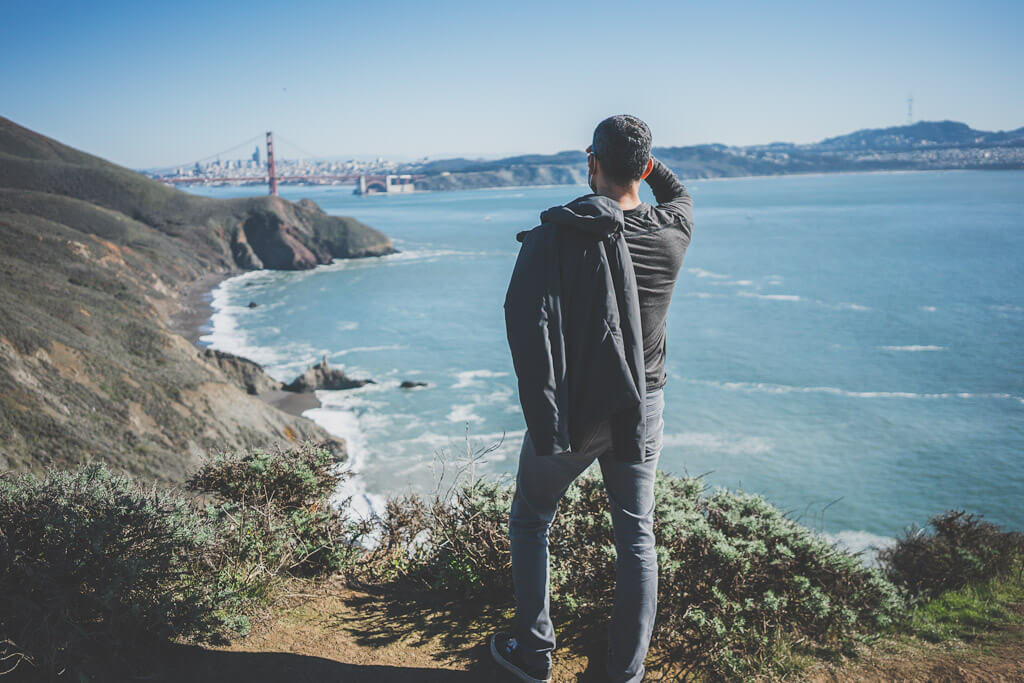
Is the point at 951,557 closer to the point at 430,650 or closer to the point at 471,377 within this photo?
the point at 430,650

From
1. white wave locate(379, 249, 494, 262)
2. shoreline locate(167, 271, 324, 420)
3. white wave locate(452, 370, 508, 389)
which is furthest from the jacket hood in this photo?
white wave locate(379, 249, 494, 262)

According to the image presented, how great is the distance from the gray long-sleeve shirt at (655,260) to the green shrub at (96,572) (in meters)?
2.08

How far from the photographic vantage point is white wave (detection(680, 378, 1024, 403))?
27500mm

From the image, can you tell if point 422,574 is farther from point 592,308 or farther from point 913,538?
point 913,538

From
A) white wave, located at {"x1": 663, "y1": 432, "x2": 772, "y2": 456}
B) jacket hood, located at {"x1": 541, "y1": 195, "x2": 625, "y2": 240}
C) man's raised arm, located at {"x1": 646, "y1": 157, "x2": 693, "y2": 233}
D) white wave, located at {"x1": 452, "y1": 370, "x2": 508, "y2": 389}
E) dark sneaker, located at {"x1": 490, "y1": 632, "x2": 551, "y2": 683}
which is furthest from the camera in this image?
white wave, located at {"x1": 452, "y1": 370, "x2": 508, "y2": 389}

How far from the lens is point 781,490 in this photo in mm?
19250

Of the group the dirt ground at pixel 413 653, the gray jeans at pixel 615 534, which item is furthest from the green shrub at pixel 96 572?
the gray jeans at pixel 615 534

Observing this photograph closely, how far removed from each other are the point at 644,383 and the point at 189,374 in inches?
659

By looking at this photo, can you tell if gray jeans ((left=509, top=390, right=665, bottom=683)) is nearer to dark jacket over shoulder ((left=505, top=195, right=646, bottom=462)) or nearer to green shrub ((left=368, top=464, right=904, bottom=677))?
dark jacket over shoulder ((left=505, top=195, right=646, bottom=462))

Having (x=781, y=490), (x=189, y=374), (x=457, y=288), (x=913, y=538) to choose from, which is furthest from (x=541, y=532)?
(x=457, y=288)

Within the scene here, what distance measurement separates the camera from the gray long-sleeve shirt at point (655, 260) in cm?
210

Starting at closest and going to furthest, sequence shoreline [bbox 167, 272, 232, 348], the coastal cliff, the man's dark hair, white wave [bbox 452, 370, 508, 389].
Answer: the man's dark hair
the coastal cliff
white wave [bbox 452, 370, 508, 389]
shoreline [bbox 167, 272, 232, 348]

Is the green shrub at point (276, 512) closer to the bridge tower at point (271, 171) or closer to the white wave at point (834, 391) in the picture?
the white wave at point (834, 391)

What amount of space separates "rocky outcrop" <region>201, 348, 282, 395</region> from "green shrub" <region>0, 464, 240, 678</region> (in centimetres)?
2333
